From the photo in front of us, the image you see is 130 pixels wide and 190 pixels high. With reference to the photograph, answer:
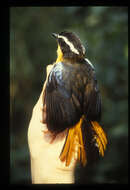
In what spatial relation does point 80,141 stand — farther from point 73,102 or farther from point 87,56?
point 87,56

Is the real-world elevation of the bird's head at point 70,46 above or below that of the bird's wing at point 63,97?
above

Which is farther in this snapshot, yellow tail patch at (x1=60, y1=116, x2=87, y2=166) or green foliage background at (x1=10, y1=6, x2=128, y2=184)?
green foliage background at (x1=10, y1=6, x2=128, y2=184)

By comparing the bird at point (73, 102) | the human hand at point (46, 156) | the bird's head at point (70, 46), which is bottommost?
the human hand at point (46, 156)

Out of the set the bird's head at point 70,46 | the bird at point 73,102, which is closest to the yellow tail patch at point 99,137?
the bird at point 73,102

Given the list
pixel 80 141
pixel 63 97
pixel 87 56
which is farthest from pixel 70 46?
pixel 87 56

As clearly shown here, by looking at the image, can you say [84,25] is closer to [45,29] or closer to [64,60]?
[45,29]

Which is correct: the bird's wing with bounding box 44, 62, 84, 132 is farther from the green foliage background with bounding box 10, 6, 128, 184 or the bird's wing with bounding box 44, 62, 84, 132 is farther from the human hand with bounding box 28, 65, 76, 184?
the green foliage background with bounding box 10, 6, 128, 184

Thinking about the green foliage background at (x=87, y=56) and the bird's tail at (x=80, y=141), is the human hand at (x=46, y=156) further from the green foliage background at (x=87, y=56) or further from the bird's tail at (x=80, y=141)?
the green foliage background at (x=87, y=56)

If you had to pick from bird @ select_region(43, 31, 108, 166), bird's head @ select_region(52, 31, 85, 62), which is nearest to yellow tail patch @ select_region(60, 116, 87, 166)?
bird @ select_region(43, 31, 108, 166)
